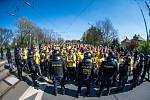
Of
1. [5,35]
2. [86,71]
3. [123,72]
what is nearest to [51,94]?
[86,71]

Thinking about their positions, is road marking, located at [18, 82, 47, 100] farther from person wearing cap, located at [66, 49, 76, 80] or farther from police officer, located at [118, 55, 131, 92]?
police officer, located at [118, 55, 131, 92]

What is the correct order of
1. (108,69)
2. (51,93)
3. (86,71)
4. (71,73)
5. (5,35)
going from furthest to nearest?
1. (5,35)
2. (71,73)
3. (51,93)
4. (108,69)
5. (86,71)

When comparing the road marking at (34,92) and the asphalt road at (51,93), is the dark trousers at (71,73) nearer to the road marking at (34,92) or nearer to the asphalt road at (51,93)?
the asphalt road at (51,93)

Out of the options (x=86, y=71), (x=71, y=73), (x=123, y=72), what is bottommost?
(x=71, y=73)

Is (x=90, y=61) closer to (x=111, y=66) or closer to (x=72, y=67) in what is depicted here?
(x=111, y=66)

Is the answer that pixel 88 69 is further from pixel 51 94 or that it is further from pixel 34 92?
pixel 34 92

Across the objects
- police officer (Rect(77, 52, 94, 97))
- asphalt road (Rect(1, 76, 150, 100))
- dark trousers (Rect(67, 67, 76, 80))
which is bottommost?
asphalt road (Rect(1, 76, 150, 100))

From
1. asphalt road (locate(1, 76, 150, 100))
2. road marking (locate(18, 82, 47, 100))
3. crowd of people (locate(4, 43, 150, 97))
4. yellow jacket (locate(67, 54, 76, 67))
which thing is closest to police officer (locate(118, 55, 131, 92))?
crowd of people (locate(4, 43, 150, 97))

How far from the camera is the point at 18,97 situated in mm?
10445

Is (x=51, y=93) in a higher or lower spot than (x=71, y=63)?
lower

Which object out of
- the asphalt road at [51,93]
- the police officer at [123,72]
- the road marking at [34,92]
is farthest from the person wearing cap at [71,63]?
the police officer at [123,72]

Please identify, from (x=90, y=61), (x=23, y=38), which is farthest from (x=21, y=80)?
(x=23, y=38)

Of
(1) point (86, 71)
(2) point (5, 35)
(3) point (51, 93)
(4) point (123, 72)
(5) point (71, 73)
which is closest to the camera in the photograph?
(1) point (86, 71)

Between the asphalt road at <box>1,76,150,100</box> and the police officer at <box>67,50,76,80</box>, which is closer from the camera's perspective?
the asphalt road at <box>1,76,150,100</box>
